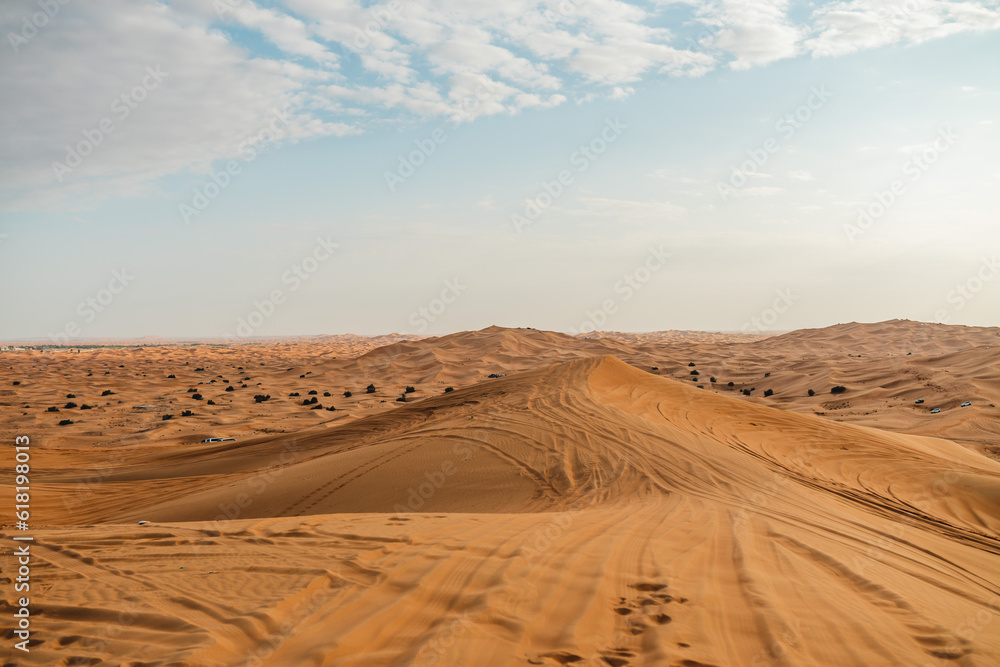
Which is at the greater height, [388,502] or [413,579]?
[413,579]

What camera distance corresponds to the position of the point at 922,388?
72.1ft

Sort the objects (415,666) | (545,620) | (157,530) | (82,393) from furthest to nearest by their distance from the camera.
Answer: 1. (82,393)
2. (157,530)
3. (545,620)
4. (415,666)

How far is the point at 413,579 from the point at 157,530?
3138 millimetres

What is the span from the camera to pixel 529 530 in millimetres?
6141

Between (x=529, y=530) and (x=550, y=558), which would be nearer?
(x=550, y=558)

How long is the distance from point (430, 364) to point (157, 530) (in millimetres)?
28699

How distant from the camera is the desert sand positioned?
358 centimetres

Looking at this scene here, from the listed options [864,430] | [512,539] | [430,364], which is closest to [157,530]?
[512,539]

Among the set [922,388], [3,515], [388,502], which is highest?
[922,388]

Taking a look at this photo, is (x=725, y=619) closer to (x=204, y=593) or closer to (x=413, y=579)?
(x=413, y=579)

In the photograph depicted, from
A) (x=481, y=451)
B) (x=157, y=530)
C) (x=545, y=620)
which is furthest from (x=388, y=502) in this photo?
(x=545, y=620)

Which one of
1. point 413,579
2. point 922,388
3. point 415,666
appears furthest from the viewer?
point 922,388

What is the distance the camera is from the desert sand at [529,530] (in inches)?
141

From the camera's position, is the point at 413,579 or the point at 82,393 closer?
the point at 413,579
